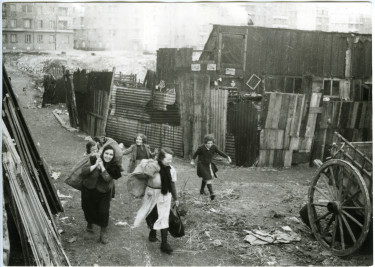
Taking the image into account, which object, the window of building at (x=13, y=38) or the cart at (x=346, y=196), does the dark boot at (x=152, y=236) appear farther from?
the window of building at (x=13, y=38)

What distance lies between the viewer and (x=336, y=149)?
18.1ft

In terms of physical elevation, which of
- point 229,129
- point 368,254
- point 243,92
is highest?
point 243,92

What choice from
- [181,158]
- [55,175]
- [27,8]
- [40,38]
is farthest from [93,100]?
[27,8]

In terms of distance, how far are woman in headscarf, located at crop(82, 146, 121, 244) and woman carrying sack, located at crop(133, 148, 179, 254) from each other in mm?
501

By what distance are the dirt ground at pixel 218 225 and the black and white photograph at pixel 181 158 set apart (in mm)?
26

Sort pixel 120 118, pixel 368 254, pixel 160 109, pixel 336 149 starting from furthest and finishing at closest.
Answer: pixel 120 118
pixel 160 109
pixel 336 149
pixel 368 254

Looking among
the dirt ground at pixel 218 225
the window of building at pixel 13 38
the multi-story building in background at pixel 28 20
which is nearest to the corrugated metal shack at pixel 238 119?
the dirt ground at pixel 218 225

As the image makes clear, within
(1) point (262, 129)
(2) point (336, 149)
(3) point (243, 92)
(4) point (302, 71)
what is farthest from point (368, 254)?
(4) point (302, 71)

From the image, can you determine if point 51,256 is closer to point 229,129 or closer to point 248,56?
point 229,129

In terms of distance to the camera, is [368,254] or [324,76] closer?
[368,254]

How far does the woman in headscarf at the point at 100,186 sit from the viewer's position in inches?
204

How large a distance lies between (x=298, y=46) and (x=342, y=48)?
1786 millimetres

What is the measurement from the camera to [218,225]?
614 centimetres

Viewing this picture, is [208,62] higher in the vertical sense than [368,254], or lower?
A: higher
